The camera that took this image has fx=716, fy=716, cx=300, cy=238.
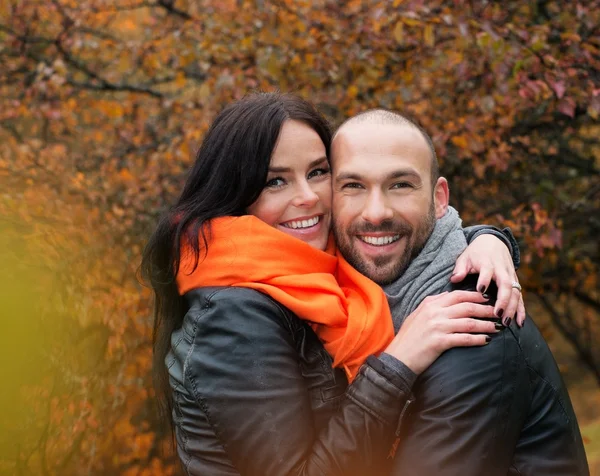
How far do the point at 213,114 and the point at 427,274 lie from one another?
3043 millimetres

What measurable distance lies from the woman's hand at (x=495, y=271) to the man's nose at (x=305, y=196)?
0.52 m

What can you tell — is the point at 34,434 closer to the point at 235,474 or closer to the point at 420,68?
the point at 235,474

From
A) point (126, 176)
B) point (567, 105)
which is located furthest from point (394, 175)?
point (126, 176)

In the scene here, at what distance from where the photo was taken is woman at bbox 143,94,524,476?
1.98 m

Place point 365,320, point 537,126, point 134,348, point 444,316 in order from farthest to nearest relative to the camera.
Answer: point 537,126
point 134,348
point 365,320
point 444,316

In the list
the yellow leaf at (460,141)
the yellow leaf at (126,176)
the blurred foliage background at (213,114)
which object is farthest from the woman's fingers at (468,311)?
the yellow leaf at (126,176)

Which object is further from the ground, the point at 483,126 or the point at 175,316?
the point at 483,126

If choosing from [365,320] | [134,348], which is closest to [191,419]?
[365,320]

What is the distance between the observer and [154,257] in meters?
2.52

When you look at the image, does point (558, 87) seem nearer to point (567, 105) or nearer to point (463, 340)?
point (567, 105)

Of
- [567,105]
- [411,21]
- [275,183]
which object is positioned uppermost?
[411,21]

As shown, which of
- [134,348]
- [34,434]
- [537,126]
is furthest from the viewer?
[537,126]

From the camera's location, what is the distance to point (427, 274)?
2.35 metres

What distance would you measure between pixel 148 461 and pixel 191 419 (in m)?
2.95
